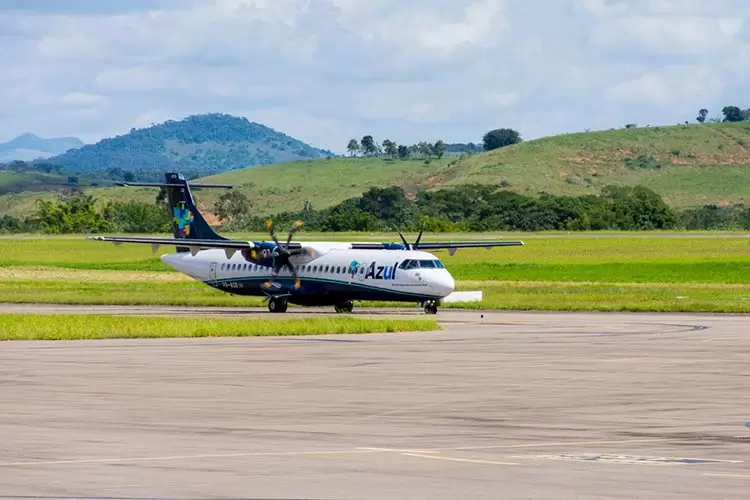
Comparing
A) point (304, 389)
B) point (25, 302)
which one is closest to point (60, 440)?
point (304, 389)

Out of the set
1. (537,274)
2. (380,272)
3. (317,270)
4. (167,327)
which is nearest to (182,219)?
(317,270)

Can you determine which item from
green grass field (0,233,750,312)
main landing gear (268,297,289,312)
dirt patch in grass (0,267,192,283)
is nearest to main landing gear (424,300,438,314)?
green grass field (0,233,750,312)

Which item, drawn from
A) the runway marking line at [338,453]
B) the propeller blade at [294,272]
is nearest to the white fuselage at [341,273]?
the propeller blade at [294,272]

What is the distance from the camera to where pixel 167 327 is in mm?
42312

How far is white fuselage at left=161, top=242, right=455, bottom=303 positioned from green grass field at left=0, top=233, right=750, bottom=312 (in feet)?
8.89

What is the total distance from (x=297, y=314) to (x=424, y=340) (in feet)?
60.6

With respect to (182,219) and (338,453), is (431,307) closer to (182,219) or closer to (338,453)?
(182,219)

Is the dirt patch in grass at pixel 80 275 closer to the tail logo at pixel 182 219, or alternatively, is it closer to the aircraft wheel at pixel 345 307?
the tail logo at pixel 182 219

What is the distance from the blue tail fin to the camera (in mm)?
66000

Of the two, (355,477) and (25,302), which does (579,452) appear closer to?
(355,477)

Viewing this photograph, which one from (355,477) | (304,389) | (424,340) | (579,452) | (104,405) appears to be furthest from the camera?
(424,340)

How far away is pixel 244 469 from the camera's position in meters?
15.9

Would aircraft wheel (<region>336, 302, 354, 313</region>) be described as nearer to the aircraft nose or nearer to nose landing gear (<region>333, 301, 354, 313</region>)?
nose landing gear (<region>333, 301, 354, 313</region>)

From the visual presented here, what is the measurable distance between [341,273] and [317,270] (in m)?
1.44
